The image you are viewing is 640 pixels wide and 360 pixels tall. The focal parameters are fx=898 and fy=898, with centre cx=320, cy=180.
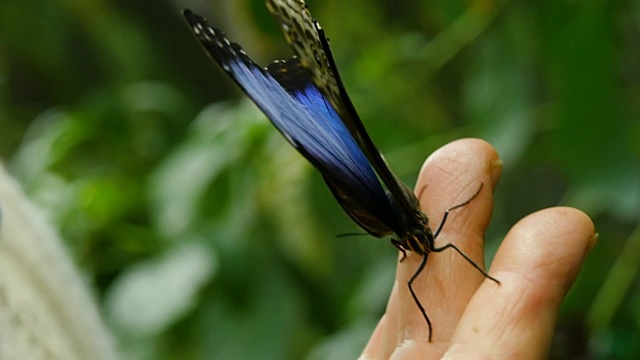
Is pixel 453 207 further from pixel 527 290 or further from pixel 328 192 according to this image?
pixel 328 192

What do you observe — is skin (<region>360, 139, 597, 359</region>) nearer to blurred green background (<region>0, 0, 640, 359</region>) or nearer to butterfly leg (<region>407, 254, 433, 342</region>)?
butterfly leg (<region>407, 254, 433, 342</region>)

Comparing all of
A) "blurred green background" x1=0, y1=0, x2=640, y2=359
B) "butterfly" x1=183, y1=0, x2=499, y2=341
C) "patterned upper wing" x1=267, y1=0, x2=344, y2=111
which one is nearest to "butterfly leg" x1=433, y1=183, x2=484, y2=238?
"butterfly" x1=183, y1=0, x2=499, y2=341

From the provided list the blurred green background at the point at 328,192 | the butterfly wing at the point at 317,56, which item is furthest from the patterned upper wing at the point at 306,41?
the blurred green background at the point at 328,192

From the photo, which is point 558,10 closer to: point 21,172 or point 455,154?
point 455,154

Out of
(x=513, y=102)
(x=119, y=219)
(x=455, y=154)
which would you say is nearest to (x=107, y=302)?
(x=119, y=219)

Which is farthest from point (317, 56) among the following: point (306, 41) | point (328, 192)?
point (328, 192)

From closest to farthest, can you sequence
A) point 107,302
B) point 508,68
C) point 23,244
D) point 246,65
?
1. point 246,65
2. point 23,244
3. point 508,68
4. point 107,302

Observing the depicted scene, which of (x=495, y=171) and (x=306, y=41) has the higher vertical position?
(x=306, y=41)
